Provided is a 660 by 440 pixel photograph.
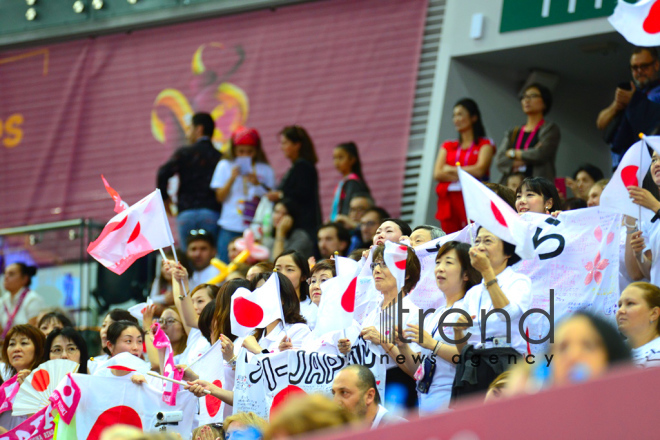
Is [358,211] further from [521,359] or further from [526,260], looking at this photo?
[521,359]

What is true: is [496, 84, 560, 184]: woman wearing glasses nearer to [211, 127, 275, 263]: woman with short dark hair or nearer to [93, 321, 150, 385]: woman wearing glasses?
[211, 127, 275, 263]: woman with short dark hair

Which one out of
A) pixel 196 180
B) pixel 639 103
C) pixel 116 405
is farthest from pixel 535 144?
pixel 116 405

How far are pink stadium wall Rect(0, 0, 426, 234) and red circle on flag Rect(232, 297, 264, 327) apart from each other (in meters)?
5.65

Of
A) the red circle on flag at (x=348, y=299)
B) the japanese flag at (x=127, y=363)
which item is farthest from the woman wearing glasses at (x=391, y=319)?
the japanese flag at (x=127, y=363)

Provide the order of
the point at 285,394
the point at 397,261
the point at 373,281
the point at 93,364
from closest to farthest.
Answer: the point at 397,261 < the point at 285,394 < the point at 373,281 < the point at 93,364

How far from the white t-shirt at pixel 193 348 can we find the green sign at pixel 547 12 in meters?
5.39

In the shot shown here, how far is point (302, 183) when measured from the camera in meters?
10.2

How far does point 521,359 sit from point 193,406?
228 cm

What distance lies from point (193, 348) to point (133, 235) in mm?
877

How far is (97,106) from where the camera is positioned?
1407 cm

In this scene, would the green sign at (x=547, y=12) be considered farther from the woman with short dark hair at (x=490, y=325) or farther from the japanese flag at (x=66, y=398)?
the japanese flag at (x=66, y=398)

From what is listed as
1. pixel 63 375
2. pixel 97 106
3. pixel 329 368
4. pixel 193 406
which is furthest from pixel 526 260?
pixel 97 106

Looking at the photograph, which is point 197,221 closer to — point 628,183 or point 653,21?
point 653,21

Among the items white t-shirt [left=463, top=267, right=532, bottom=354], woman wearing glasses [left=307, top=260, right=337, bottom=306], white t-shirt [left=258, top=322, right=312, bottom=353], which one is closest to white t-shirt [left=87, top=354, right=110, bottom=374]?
white t-shirt [left=258, top=322, right=312, bottom=353]
